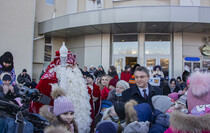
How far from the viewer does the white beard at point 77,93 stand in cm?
338

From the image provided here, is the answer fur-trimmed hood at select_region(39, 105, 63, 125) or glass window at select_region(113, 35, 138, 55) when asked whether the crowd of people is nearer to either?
fur-trimmed hood at select_region(39, 105, 63, 125)

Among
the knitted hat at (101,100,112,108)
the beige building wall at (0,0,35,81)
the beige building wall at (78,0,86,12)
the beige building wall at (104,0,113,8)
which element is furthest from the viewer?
the beige building wall at (78,0,86,12)

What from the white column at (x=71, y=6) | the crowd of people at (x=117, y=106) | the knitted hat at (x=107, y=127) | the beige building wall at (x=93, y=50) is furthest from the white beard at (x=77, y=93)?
the white column at (x=71, y=6)

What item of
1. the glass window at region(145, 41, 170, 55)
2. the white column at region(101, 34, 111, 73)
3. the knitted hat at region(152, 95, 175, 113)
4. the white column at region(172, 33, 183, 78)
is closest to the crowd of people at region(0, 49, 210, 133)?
the knitted hat at region(152, 95, 175, 113)

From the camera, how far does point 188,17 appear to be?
34.7 feet

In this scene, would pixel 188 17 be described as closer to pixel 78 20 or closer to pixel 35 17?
pixel 78 20

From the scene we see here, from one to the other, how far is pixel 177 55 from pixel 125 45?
3.71 metres

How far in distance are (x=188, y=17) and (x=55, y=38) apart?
10163 mm

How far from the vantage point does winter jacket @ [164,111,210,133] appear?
1.49m

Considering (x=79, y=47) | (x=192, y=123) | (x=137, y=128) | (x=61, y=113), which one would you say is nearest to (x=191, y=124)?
(x=192, y=123)

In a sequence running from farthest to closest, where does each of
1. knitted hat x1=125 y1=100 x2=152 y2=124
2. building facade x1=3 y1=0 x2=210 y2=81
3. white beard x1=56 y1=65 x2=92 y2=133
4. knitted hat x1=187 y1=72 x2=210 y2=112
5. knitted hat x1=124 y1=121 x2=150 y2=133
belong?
building facade x1=3 y1=0 x2=210 y2=81
white beard x1=56 y1=65 x2=92 y2=133
knitted hat x1=125 y1=100 x2=152 y2=124
knitted hat x1=124 y1=121 x2=150 y2=133
knitted hat x1=187 y1=72 x2=210 y2=112

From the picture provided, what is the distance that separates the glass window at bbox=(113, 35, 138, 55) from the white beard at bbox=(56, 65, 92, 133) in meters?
10.4

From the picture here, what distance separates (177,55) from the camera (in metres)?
13.0

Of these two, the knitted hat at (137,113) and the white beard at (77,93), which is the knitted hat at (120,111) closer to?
the knitted hat at (137,113)
